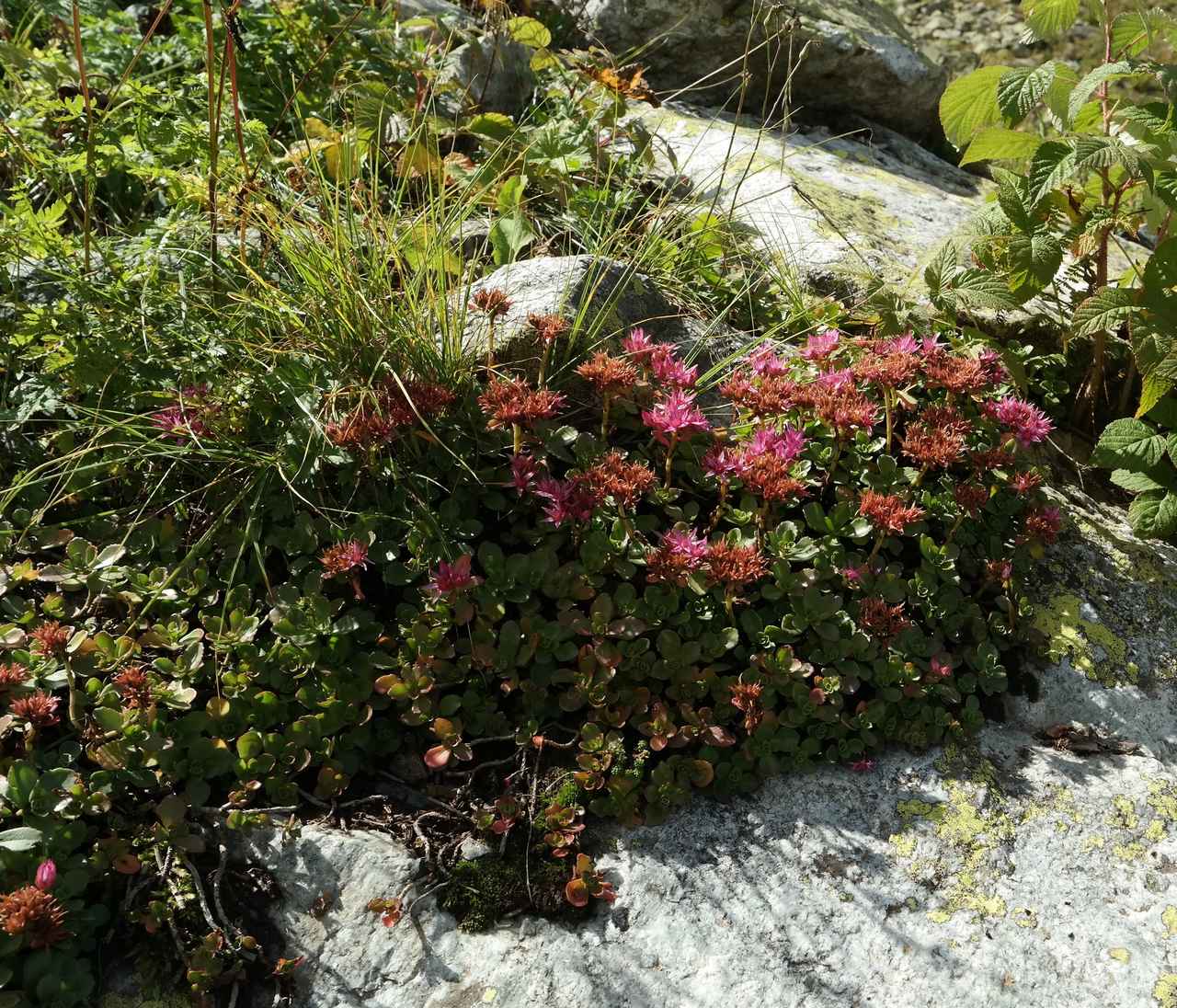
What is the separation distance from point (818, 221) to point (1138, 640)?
222cm

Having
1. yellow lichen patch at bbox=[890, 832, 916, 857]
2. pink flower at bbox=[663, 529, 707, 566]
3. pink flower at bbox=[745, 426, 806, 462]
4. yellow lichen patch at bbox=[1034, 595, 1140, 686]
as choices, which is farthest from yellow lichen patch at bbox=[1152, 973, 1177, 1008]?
pink flower at bbox=[745, 426, 806, 462]

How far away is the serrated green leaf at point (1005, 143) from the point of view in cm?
322

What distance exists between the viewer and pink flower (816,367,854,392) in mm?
2826

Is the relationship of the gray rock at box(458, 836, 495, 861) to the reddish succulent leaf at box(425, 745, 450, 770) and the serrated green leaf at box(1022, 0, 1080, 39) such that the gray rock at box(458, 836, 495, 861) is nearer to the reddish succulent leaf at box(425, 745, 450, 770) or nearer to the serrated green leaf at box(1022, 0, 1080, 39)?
the reddish succulent leaf at box(425, 745, 450, 770)

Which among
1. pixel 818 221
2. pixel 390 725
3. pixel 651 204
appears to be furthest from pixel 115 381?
pixel 818 221

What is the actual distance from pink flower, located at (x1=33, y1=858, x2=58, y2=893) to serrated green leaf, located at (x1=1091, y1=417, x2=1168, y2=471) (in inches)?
117

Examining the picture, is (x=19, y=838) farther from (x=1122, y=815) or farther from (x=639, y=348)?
(x=1122, y=815)

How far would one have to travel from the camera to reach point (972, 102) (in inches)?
128

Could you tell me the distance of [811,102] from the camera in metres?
5.69

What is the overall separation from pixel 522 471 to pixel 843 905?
4.28 feet

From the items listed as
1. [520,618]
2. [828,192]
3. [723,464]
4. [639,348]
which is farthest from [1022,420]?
[828,192]

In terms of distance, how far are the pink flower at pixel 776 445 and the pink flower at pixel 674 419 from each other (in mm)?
144

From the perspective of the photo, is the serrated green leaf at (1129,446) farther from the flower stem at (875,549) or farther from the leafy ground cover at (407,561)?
the flower stem at (875,549)

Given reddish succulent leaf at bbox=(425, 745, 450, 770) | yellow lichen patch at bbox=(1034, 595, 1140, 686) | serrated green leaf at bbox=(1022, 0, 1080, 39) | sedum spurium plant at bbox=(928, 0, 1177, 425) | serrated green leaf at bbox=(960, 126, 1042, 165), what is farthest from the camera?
serrated green leaf at bbox=(960, 126, 1042, 165)
